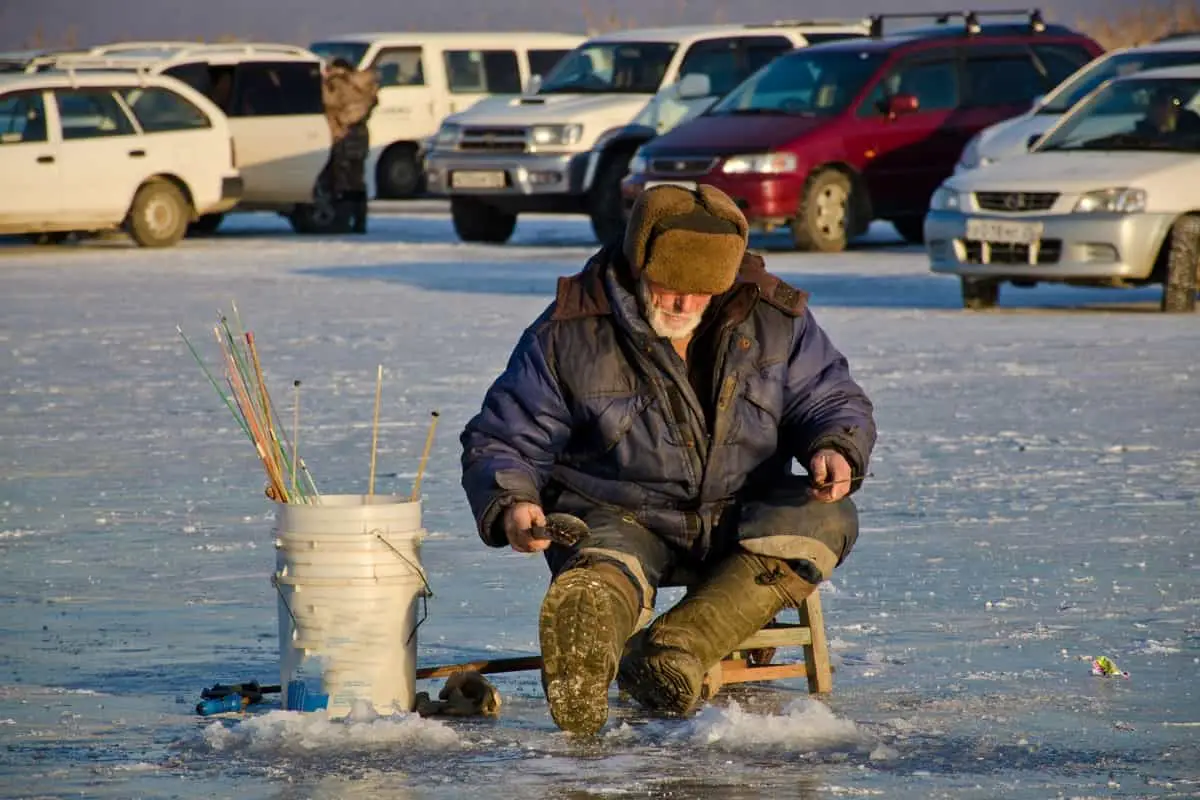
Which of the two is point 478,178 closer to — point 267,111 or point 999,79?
point 267,111

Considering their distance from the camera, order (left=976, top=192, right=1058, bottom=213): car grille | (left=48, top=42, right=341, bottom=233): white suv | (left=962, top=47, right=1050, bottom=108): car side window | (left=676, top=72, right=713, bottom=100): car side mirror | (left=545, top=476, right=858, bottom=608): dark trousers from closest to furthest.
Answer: (left=545, top=476, right=858, bottom=608): dark trousers → (left=976, top=192, right=1058, bottom=213): car grille → (left=962, top=47, right=1050, bottom=108): car side window → (left=676, top=72, right=713, bottom=100): car side mirror → (left=48, top=42, right=341, bottom=233): white suv

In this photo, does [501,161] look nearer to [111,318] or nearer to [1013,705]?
[111,318]

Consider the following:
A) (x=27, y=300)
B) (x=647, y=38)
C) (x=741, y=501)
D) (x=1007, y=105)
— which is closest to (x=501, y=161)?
(x=647, y=38)

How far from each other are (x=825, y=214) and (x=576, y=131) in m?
2.82

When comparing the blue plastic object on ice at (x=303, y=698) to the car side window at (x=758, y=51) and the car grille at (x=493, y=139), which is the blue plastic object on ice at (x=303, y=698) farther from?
the car side window at (x=758, y=51)

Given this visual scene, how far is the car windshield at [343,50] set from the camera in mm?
29000

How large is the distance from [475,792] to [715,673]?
92cm

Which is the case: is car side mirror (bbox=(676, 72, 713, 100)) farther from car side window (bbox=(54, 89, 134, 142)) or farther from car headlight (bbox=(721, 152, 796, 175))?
car side window (bbox=(54, 89, 134, 142))

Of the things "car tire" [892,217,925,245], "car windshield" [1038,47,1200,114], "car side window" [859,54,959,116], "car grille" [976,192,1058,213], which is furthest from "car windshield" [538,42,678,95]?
"car grille" [976,192,1058,213]

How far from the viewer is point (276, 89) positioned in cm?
2438

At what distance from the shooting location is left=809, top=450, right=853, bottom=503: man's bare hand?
5352mm

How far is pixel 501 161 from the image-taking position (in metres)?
22.7

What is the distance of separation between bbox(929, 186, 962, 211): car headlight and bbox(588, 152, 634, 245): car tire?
7029mm

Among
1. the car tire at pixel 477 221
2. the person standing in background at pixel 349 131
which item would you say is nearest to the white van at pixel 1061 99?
the car tire at pixel 477 221
